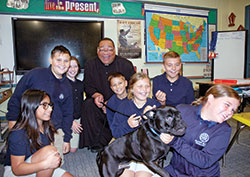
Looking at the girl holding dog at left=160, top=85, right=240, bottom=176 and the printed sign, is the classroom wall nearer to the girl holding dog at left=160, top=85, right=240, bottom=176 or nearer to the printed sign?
the printed sign

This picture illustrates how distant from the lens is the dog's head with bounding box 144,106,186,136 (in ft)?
3.90

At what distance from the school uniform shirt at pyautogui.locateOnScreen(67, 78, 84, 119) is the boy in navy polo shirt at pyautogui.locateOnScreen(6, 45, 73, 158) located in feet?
2.16

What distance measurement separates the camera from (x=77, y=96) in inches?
111

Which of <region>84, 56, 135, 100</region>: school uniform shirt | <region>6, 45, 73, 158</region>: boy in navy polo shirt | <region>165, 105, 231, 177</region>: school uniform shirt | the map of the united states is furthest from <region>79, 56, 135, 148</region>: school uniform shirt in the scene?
the map of the united states

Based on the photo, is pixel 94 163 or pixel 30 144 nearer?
pixel 30 144

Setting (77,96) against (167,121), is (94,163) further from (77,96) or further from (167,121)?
(167,121)

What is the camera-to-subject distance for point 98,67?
10.2ft

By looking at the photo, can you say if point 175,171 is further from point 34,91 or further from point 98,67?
point 98,67

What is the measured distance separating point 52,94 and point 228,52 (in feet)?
16.8

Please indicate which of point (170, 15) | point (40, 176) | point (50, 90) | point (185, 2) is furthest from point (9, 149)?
point (185, 2)

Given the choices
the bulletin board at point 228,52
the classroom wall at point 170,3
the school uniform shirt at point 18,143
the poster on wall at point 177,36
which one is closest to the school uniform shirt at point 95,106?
the school uniform shirt at point 18,143

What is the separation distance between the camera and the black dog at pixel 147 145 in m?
1.23

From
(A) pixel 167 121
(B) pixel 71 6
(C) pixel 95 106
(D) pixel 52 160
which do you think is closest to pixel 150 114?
(A) pixel 167 121

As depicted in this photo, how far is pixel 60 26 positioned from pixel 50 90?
2594 mm
